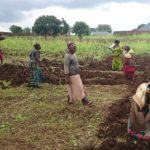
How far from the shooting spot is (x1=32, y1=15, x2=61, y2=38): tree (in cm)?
3831

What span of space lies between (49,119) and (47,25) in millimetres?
30776

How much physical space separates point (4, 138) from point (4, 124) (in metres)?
0.89

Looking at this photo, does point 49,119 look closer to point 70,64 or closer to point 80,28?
point 70,64

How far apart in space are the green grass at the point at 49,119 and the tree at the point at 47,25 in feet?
89.7

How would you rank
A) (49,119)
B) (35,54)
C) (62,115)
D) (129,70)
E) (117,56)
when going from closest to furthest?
(49,119) → (62,115) → (35,54) → (129,70) → (117,56)

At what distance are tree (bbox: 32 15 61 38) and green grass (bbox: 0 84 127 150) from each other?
1077 inches

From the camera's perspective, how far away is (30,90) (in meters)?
11.6

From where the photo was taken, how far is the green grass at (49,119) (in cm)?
687

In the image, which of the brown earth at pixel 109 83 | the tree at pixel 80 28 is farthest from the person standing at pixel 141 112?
the tree at pixel 80 28

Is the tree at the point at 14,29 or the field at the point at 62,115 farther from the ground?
the tree at the point at 14,29

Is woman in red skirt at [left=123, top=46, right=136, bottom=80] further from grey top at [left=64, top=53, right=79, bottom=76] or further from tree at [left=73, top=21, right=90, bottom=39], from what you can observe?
tree at [left=73, top=21, right=90, bottom=39]

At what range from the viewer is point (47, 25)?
3844cm

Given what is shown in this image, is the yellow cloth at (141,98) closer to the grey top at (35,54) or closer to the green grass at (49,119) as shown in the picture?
the green grass at (49,119)

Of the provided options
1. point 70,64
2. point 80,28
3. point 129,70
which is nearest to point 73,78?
point 70,64
